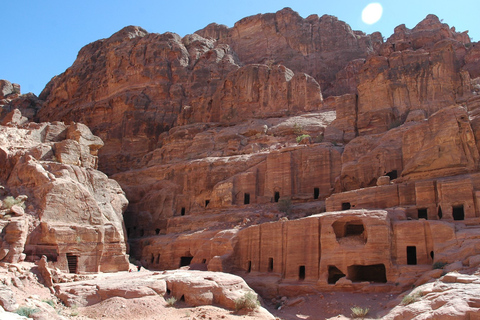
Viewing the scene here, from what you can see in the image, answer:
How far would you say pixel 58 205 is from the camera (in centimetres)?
3027

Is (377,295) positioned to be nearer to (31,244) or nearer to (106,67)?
(31,244)

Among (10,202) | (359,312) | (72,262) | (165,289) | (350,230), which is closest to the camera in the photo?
(359,312)

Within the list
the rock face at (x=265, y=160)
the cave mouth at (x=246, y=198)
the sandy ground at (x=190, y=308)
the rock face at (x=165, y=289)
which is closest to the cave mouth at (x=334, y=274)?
the rock face at (x=265, y=160)

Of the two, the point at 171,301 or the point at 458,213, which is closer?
the point at 171,301

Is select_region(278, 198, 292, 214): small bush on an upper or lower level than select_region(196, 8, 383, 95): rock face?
lower

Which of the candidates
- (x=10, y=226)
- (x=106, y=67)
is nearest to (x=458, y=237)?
(x=10, y=226)

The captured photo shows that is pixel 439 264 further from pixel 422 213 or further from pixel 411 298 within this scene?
pixel 422 213

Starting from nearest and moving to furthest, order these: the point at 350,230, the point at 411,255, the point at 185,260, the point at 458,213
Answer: the point at 411,255
the point at 458,213
the point at 350,230
the point at 185,260

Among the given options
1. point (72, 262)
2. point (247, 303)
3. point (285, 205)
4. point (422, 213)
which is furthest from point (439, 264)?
point (72, 262)

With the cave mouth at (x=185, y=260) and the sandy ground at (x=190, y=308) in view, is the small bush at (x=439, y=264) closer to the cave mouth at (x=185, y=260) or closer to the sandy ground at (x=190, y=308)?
the sandy ground at (x=190, y=308)

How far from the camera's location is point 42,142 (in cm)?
Result: 3738

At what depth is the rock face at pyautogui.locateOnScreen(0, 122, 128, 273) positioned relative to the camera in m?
27.6

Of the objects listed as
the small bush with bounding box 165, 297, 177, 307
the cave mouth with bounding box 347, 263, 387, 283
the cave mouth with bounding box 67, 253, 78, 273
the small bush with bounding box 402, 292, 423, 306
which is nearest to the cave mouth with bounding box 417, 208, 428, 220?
the cave mouth with bounding box 347, 263, 387, 283

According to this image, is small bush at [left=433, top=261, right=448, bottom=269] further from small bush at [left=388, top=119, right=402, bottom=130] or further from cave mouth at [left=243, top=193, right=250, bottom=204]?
small bush at [left=388, top=119, right=402, bottom=130]
